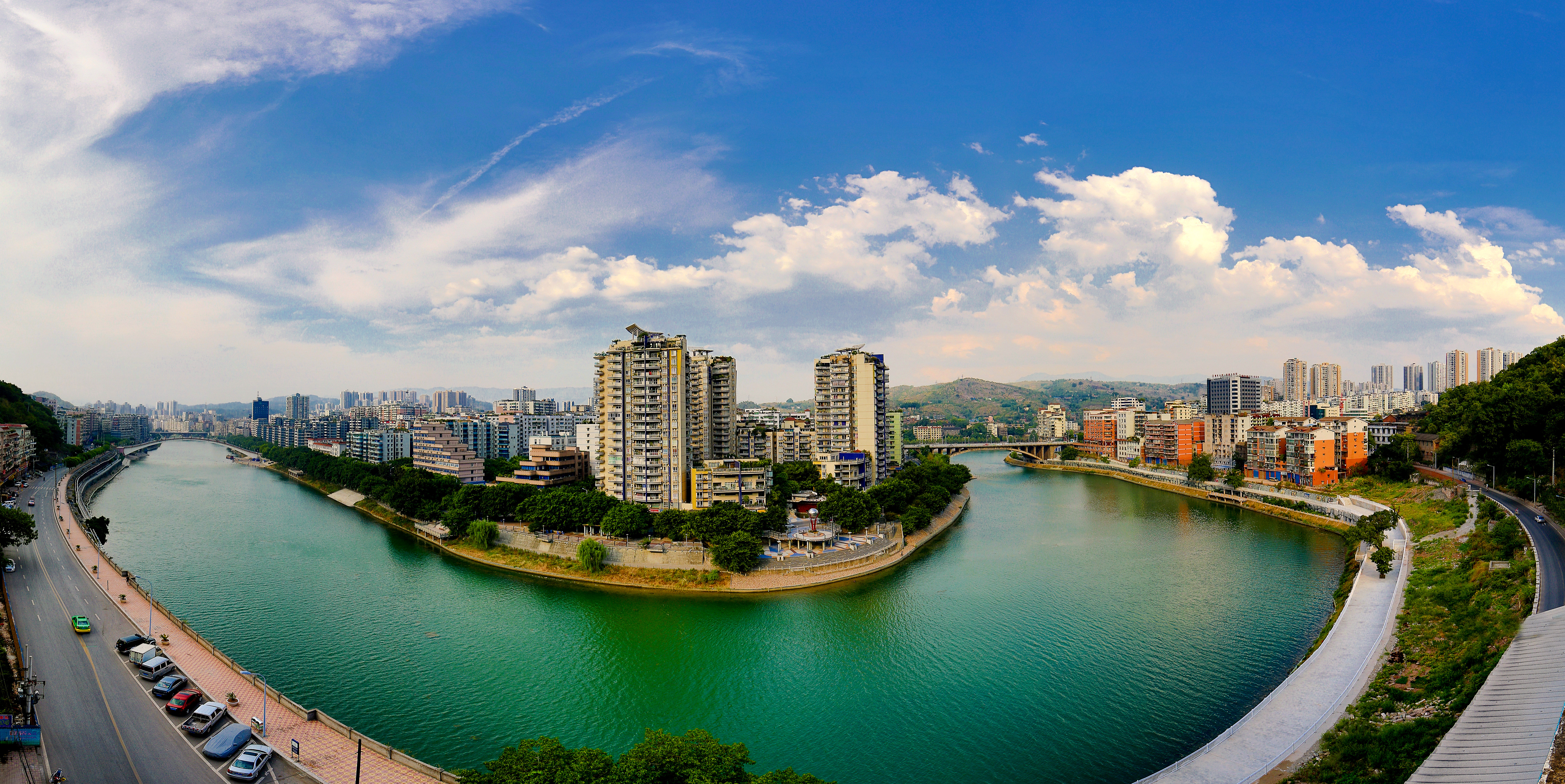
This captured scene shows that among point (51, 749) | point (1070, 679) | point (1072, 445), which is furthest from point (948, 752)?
point (1072, 445)

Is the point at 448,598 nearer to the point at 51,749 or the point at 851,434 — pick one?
the point at 51,749

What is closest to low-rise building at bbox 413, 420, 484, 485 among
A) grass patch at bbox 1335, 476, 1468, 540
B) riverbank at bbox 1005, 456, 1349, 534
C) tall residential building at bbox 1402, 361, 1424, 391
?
riverbank at bbox 1005, 456, 1349, 534

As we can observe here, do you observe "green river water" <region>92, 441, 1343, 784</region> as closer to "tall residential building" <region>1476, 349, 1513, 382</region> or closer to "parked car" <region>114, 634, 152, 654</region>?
"parked car" <region>114, 634, 152, 654</region>

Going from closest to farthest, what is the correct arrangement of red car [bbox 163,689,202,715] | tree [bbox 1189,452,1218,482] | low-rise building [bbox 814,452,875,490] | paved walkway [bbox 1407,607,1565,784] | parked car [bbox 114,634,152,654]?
1. paved walkway [bbox 1407,607,1565,784]
2. red car [bbox 163,689,202,715]
3. parked car [bbox 114,634,152,654]
4. low-rise building [bbox 814,452,875,490]
5. tree [bbox 1189,452,1218,482]

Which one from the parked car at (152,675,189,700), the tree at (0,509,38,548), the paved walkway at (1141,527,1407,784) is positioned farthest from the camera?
the tree at (0,509,38,548)

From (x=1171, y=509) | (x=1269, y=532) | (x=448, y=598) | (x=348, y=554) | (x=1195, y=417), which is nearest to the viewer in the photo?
(x=448, y=598)

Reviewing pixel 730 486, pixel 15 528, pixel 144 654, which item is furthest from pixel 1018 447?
pixel 15 528
